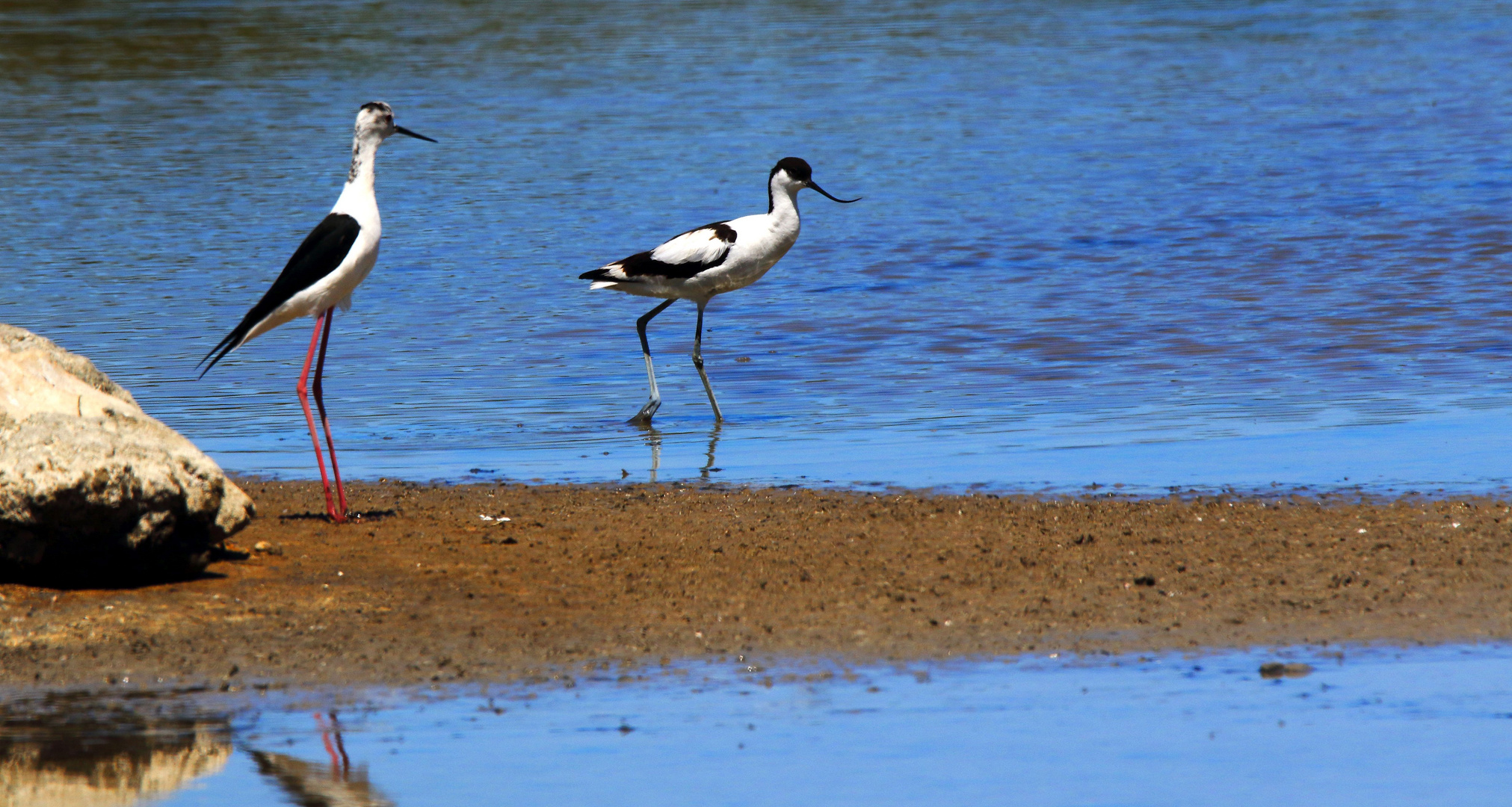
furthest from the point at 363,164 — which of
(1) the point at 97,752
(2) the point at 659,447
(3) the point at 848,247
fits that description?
(3) the point at 848,247

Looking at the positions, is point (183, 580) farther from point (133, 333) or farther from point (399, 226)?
point (399, 226)

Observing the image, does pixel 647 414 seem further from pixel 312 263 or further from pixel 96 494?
pixel 96 494

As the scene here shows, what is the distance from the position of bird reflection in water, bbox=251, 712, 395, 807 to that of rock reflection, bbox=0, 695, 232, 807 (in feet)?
0.47

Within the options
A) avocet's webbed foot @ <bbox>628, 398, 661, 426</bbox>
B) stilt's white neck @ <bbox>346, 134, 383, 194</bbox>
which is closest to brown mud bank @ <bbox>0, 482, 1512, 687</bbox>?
stilt's white neck @ <bbox>346, 134, 383, 194</bbox>

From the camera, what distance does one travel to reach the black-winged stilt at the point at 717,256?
10734mm

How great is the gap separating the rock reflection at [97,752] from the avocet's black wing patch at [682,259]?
5773 mm

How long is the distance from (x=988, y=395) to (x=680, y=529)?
11.1 ft

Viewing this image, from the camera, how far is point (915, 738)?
4.90 meters

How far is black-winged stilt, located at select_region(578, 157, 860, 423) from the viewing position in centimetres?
1073

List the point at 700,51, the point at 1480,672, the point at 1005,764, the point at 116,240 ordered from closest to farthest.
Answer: the point at 1005,764 < the point at 1480,672 < the point at 116,240 < the point at 700,51

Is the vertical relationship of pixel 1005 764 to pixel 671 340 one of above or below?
above

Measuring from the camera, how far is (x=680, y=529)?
7.26 m

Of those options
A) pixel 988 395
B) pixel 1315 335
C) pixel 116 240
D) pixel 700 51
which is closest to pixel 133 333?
pixel 116 240

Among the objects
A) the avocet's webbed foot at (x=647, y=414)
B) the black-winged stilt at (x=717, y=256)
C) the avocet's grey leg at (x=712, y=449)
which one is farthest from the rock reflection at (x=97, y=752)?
the black-winged stilt at (x=717, y=256)
